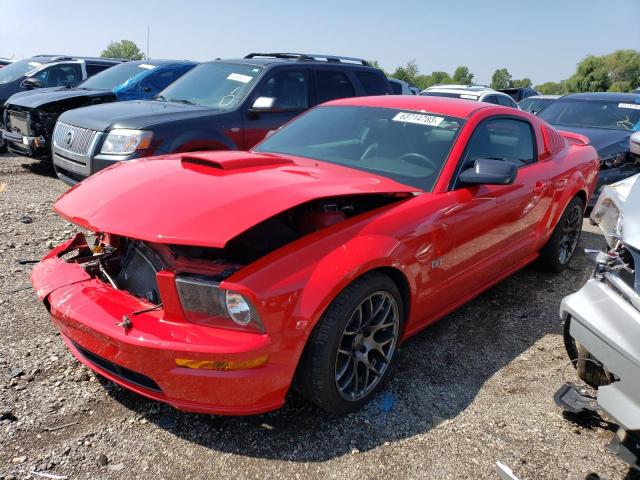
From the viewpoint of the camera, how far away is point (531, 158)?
13.7 ft

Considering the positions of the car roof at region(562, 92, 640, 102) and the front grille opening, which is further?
the car roof at region(562, 92, 640, 102)

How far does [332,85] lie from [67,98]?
12.1 ft

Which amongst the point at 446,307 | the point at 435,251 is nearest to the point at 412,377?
the point at 446,307

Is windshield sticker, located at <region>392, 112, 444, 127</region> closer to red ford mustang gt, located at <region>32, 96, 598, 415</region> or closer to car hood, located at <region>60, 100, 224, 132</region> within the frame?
red ford mustang gt, located at <region>32, 96, 598, 415</region>

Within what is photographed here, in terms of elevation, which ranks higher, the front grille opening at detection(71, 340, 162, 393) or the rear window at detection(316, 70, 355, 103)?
the rear window at detection(316, 70, 355, 103)

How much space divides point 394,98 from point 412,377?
2081mm

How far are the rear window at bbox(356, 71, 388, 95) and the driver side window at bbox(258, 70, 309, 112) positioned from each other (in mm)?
988

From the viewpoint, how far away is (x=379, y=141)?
3.53m

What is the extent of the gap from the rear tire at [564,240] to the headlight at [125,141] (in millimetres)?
3881

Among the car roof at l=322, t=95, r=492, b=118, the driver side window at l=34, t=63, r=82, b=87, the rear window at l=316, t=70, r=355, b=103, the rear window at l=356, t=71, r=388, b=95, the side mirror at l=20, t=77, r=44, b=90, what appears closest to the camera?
the car roof at l=322, t=95, r=492, b=118

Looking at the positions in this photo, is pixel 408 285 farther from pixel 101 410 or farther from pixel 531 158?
pixel 531 158

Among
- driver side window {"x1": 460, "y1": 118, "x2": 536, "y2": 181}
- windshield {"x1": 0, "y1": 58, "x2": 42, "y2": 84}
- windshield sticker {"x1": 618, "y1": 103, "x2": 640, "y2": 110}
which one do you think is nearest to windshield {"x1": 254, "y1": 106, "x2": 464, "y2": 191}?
driver side window {"x1": 460, "y1": 118, "x2": 536, "y2": 181}

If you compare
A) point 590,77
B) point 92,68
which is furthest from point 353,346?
point 590,77

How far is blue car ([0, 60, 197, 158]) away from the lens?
23.6ft
